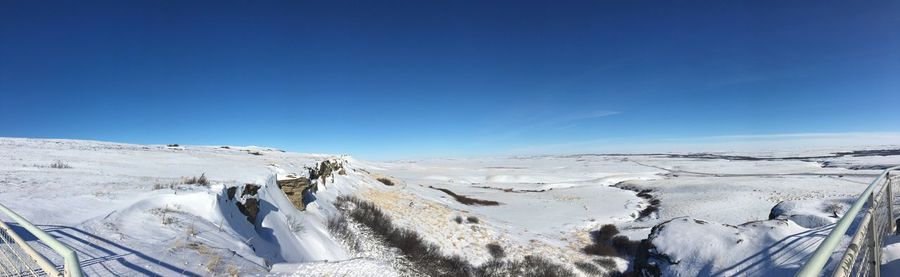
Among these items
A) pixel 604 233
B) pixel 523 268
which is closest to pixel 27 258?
pixel 523 268

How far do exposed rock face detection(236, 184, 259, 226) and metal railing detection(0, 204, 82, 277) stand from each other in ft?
15.7

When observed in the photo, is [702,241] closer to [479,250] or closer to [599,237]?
[479,250]

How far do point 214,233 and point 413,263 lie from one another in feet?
19.0

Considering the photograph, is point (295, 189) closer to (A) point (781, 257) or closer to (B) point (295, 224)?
(B) point (295, 224)

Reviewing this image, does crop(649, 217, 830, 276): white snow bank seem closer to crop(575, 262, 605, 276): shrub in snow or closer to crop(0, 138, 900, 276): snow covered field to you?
crop(0, 138, 900, 276): snow covered field

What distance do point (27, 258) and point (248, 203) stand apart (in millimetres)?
5442

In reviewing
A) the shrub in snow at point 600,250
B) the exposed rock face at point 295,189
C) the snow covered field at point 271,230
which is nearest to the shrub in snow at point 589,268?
the snow covered field at point 271,230

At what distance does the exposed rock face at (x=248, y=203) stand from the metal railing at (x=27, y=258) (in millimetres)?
4790

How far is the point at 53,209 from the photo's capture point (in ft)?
19.2

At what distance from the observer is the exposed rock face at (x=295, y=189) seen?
1331cm

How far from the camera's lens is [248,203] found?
30.3ft

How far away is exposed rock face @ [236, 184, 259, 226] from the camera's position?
889cm

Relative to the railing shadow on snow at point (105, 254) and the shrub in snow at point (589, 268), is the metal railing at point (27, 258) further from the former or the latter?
the shrub in snow at point (589, 268)

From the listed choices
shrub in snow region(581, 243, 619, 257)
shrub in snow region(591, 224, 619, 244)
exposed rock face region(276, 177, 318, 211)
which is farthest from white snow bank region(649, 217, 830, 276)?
exposed rock face region(276, 177, 318, 211)
